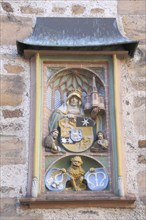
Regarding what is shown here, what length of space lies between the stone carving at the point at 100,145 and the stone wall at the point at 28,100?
0.15 meters

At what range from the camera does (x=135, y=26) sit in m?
4.44

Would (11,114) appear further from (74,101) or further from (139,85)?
(139,85)

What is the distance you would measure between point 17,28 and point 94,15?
0.67m

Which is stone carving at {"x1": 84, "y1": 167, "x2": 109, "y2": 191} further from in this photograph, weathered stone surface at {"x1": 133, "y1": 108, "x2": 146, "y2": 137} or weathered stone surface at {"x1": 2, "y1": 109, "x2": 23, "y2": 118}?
weathered stone surface at {"x1": 2, "y1": 109, "x2": 23, "y2": 118}

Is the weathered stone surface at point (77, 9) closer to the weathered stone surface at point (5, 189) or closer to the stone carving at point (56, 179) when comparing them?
the stone carving at point (56, 179)

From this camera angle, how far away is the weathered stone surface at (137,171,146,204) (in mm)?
3760

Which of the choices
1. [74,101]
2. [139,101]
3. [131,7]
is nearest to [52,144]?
[74,101]

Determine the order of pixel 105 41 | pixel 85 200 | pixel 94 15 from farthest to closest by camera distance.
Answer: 1. pixel 94 15
2. pixel 105 41
3. pixel 85 200

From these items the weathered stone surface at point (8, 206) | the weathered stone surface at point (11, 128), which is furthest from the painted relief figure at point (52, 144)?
the weathered stone surface at point (8, 206)

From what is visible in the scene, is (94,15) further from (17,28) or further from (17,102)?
(17,102)

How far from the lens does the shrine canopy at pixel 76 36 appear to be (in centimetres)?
416

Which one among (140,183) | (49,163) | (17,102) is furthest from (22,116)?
(140,183)

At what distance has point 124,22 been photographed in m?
→ 4.46

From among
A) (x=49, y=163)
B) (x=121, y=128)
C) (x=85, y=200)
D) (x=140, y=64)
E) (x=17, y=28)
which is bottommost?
(x=85, y=200)
